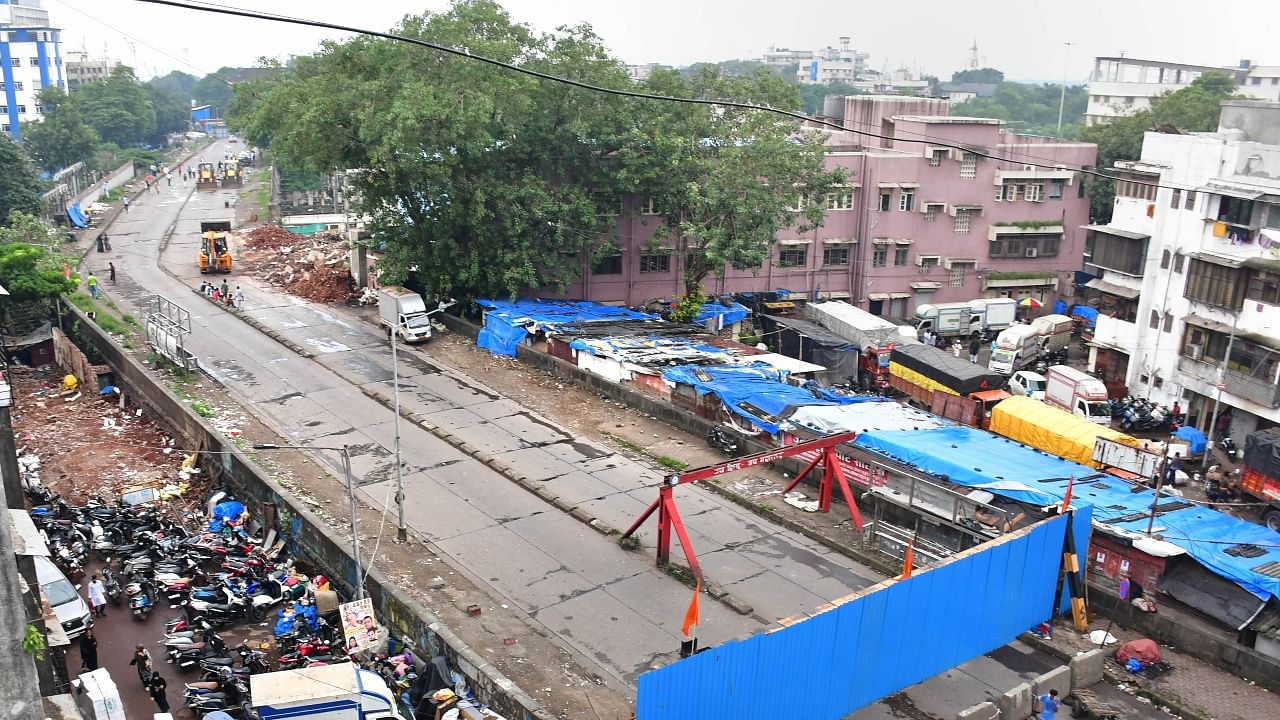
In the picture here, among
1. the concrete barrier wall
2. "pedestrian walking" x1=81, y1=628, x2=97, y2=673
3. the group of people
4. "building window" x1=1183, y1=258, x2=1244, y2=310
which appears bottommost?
"pedestrian walking" x1=81, y1=628, x2=97, y2=673

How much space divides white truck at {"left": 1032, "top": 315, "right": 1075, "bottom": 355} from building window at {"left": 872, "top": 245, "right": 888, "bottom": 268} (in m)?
7.27

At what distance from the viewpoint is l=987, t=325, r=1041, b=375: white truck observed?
4003cm

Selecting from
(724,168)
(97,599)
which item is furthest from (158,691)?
(724,168)

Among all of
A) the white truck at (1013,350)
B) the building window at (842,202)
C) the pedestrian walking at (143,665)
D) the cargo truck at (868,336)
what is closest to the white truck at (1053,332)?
the white truck at (1013,350)

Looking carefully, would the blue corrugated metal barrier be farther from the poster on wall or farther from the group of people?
the group of people

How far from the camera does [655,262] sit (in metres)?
44.7

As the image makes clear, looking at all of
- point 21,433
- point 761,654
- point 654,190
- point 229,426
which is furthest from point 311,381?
point 761,654

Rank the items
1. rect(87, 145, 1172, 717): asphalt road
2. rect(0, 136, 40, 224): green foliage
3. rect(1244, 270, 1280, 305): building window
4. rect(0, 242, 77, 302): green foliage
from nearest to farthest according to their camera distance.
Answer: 1. rect(87, 145, 1172, 717): asphalt road
2. rect(1244, 270, 1280, 305): building window
3. rect(0, 242, 77, 302): green foliage
4. rect(0, 136, 40, 224): green foliage

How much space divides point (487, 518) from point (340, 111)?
18950 mm

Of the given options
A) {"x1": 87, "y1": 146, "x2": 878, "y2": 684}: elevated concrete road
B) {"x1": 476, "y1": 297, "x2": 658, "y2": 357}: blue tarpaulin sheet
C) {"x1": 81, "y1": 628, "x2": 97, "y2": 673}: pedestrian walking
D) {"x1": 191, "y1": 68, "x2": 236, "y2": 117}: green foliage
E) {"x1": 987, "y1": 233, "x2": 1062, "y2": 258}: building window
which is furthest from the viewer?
{"x1": 191, "y1": 68, "x2": 236, "y2": 117}: green foliage

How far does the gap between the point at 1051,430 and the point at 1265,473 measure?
5449 mm

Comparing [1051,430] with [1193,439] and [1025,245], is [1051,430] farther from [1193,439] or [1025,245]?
[1025,245]

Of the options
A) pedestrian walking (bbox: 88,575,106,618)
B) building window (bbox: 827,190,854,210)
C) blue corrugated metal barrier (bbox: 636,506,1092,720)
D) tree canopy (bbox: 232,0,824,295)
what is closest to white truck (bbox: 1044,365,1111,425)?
tree canopy (bbox: 232,0,824,295)

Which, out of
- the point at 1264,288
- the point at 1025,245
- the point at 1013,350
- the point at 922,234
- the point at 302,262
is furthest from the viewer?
the point at 302,262
